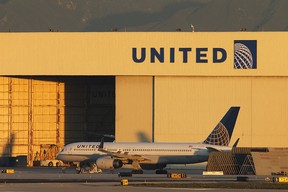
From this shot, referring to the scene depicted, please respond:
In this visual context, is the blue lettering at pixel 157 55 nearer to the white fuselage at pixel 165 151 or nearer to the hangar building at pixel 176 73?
the hangar building at pixel 176 73

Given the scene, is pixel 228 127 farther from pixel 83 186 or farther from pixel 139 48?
pixel 83 186

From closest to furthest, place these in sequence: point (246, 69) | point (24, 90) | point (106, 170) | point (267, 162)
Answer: point (267, 162) < point (106, 170) < point (246, 69) < point (24, 90)

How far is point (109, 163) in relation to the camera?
93.9m

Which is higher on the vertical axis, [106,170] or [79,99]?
[79,99]

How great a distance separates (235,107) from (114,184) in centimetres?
3729

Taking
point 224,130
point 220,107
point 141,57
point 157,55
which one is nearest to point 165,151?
point 224,130

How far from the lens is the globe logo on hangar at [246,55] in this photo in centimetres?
11100

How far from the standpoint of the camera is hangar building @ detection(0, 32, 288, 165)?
11112cm

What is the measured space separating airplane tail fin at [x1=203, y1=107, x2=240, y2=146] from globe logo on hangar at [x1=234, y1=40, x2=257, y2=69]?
25.2ft

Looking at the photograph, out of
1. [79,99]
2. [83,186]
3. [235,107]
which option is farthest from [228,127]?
[83,186]

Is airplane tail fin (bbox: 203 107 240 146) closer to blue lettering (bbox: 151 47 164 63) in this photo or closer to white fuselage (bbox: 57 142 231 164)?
white fuselage (bbox: 57 142 231 164)

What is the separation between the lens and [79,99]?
127 metres

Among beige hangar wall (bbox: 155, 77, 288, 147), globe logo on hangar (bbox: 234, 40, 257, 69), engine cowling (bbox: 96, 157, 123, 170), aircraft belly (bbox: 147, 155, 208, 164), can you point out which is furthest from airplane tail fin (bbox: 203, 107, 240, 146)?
engine cowling (bbox: 96, 157, 123, 170)

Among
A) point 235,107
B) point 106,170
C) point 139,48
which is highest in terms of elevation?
point 139,48
